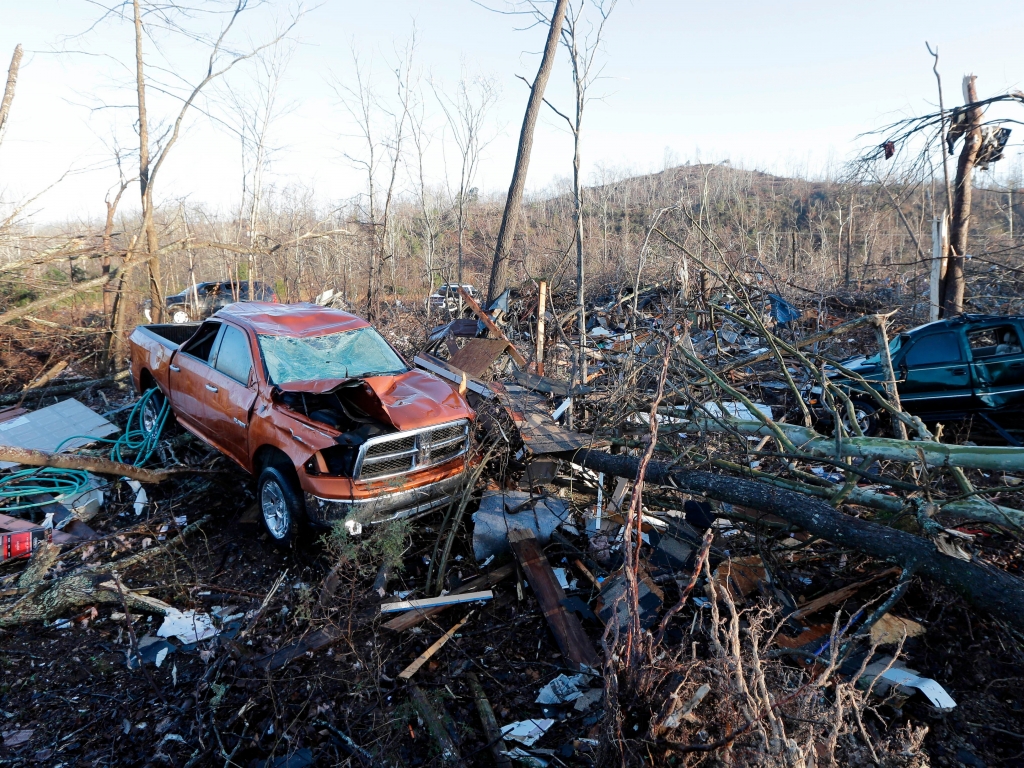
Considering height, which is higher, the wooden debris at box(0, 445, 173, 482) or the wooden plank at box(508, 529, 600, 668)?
the wooden debris at box(0, 445, 173, 482)

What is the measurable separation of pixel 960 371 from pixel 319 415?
25.1 ft

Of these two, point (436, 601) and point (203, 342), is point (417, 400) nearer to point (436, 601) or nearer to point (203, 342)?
point (436, 601)

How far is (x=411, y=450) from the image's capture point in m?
4.74

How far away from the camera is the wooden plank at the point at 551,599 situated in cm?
369

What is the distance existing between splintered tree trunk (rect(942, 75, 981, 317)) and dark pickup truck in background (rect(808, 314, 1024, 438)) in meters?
1.95

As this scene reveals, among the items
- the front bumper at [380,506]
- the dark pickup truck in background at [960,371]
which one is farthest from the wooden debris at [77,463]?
the dark pickup truck in background at [960,371]

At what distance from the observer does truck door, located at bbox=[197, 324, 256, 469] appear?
525 centimetres

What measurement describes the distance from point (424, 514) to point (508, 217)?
33.5ft

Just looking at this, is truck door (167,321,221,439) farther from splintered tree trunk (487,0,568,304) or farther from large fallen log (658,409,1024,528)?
splintered tree trunk (487,0,568,304)

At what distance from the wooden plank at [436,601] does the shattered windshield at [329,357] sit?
7.22ft

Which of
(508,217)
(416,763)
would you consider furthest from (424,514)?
(508,217)

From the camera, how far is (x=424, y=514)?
4.90 metres

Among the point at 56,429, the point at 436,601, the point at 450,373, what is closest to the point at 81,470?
the point at 56,429

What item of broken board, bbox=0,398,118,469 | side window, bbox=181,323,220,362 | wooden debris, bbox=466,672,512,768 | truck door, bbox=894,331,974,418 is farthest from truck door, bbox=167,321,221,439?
truck door, bbox=894,331,974,418
